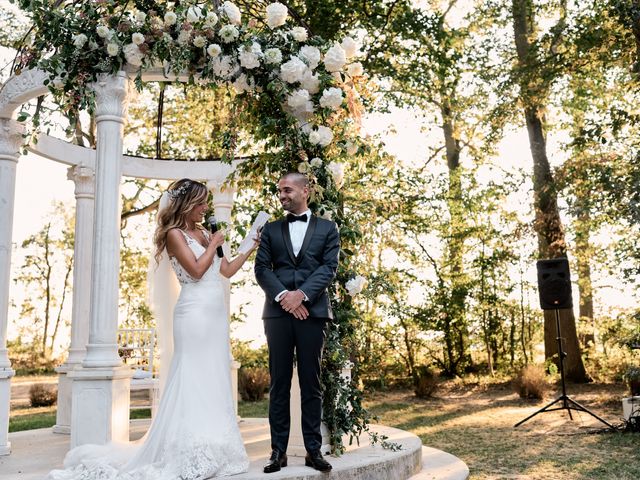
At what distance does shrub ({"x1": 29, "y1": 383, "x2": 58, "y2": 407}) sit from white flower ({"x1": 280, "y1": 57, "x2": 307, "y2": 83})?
1093 cm

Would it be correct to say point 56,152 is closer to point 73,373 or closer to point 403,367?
point 73,373

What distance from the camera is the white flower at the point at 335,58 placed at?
4559 millimetres

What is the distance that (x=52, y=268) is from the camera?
2366 cm

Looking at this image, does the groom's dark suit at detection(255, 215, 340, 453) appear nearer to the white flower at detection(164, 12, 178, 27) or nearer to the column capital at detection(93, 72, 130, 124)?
→ the white flower at detection(164, 12, 178, 27)

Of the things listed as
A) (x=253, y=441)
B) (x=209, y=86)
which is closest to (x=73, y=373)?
(x=253, y=441)

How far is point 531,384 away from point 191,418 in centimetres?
883

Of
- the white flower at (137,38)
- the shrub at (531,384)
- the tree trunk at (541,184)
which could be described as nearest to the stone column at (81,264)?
the white flower at (137,38)

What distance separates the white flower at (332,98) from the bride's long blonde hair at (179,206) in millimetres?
1058

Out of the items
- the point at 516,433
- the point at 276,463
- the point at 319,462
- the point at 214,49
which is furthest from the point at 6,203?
the point at 516,433

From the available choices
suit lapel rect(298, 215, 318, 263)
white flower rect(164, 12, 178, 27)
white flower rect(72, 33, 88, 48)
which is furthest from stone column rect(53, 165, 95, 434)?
suit lapel rect(298, 215, 318, 263)

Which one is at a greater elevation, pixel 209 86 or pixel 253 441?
pixel 209 86

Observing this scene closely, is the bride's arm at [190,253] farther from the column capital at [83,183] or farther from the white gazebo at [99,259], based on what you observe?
the column capital at [83,183]

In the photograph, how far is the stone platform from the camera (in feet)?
13.5

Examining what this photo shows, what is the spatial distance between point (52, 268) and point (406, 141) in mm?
14640
